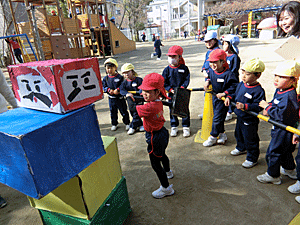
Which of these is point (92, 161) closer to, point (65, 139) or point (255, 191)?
point (65, 139)

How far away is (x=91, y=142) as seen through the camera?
1.77 meters

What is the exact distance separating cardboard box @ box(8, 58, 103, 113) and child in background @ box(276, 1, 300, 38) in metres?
2.08

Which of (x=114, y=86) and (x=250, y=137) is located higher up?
(x=114, y=86)

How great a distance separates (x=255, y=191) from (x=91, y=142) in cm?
217

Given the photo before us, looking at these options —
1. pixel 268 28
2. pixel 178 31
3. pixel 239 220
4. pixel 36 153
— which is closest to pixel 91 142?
pixel 36 153

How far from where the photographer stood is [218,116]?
3.55 metres

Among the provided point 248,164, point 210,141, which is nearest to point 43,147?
point 248,164

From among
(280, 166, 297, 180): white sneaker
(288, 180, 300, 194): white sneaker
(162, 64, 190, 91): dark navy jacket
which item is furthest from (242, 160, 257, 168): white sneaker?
(162, 64, 190, 91): dark navy jacket

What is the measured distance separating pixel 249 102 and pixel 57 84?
243 cm

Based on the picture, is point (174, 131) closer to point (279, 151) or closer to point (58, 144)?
point (279, 151)

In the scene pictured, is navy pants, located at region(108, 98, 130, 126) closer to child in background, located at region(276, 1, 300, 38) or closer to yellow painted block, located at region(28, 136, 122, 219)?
yellow painted block, located at region(28, 136, 122, 219)

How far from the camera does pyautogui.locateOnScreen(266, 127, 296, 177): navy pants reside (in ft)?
7.97

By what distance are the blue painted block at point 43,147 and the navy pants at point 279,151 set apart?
7.07ft

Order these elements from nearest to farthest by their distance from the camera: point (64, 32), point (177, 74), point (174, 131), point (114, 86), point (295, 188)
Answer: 1. point (295, 188)
2. point (177, 74)
3. point (174, 131)
4. point (114, 86)
5. point (64, 32)
